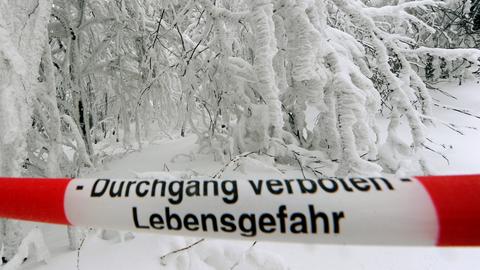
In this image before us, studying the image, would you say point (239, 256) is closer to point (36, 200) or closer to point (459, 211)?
point (36, 200)

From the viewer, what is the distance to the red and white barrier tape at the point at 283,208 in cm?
49

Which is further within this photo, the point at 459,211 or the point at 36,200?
the point at 36,200

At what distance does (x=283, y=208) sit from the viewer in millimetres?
538

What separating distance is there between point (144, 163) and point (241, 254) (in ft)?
5.55

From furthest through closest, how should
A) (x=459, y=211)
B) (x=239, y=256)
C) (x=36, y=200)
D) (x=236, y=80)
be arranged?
1. (x=236, y=80)
2. (x=239, y=256)
3. (x=36, y=200)
4. (x=459, y=211)

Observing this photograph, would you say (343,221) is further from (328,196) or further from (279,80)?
(279,80)

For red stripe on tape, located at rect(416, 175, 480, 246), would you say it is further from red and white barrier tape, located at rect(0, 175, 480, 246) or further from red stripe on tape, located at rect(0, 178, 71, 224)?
red stripe on tape, located at rect(0, 178, 71, 224)

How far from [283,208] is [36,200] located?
0.46 metres

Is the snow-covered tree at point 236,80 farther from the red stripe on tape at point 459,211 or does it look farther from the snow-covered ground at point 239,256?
the red stripe on tape at point 459,211

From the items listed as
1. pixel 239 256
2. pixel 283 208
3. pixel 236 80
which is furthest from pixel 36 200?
pixel 236 80

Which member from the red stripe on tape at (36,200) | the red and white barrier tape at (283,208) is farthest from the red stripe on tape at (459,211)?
the red stripe on tape at (36,200)

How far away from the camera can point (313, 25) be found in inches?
71.1

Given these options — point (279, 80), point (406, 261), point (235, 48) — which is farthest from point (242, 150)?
point (406, 261)

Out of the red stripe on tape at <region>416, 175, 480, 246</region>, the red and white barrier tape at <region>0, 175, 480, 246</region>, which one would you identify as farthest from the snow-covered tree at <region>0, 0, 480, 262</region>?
the red stripe on tape at <region>416, 175, 480, 246</region>
